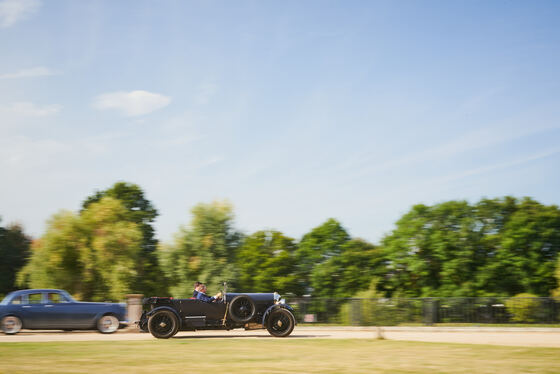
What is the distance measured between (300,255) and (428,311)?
25.8 m

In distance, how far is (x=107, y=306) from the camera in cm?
1914

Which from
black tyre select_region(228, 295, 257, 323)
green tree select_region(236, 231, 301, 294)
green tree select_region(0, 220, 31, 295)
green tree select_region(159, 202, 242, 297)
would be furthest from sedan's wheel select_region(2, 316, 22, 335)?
green tree select_region(0, 220, 31, 295)

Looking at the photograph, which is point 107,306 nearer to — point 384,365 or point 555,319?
point 384,365

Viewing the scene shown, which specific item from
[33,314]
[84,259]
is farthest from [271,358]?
[84,259]

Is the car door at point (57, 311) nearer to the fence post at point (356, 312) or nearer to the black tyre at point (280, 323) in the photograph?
the black tyre at point (280, 323)

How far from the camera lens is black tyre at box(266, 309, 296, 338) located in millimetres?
17109

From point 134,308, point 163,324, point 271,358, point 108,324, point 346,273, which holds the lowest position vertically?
point 271,358

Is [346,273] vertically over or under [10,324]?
over

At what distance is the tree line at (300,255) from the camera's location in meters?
32.8

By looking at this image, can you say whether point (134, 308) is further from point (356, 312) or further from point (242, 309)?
point (356, 312)

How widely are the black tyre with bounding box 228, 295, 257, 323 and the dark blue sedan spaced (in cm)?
487

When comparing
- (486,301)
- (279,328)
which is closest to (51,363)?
(279,328)

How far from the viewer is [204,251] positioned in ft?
125

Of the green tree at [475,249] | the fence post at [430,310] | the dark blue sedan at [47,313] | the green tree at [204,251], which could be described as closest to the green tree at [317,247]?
the green tree at [475,249]
